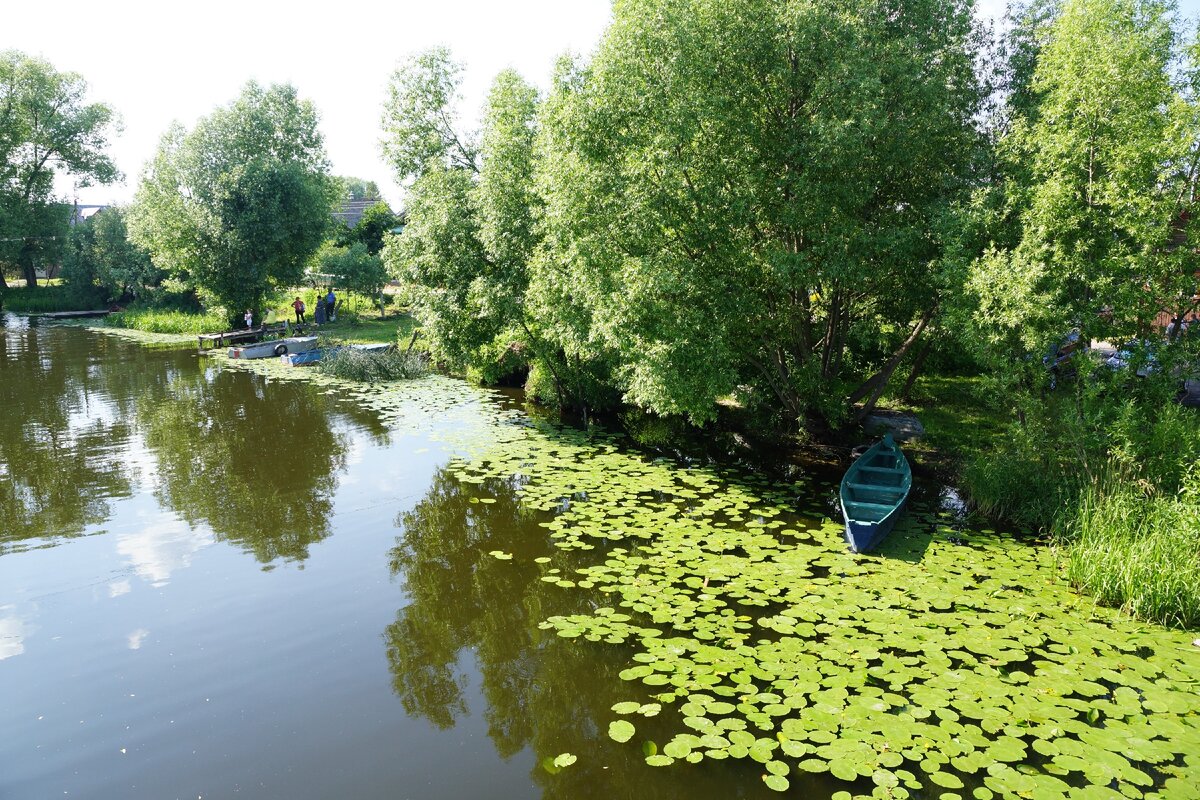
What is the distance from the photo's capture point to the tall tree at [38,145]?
47.1 meters

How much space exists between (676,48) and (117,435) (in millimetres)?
16412

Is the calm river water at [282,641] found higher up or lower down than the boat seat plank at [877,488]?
lower down

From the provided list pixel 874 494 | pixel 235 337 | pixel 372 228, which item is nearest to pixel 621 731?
pixel 874 494

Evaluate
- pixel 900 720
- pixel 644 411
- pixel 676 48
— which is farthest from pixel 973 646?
pixel 644 411

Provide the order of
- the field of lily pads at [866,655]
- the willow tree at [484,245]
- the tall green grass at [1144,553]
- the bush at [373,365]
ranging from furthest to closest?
the bush at [373,365], the willow tree at [484,245], the tall green grass at [1144,553], the field of lily pads at [866,655]

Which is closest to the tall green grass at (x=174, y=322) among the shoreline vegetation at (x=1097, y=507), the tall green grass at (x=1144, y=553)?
the shoreline vegetation at (x=1097, y=507)

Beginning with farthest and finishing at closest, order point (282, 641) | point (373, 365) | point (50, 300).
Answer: point (50, 300), point (373, 365), point (282, 641)

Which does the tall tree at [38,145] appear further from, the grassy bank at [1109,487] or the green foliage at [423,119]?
the grassy bank at [1109,487]

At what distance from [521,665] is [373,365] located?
1985 cm

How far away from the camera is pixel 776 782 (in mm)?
6074

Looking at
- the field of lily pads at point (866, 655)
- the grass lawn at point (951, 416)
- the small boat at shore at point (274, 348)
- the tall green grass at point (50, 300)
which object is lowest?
the field of lily pads at point (866, 655)

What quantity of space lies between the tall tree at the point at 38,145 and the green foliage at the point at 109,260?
188 cm

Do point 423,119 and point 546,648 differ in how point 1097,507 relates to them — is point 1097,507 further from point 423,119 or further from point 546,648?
point 423,119

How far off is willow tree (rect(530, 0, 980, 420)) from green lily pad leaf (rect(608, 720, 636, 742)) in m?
7.86
